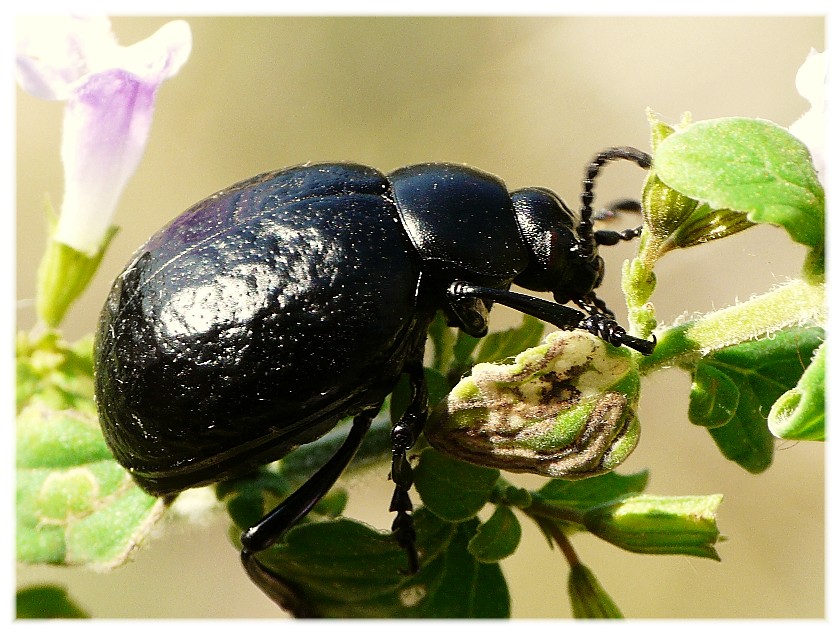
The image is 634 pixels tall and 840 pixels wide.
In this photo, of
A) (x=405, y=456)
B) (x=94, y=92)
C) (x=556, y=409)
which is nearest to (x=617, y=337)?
(x=556, y=409)

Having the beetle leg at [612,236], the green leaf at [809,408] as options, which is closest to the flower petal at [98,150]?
the beetle leg at [612,236]

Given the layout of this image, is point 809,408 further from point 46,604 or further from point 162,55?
point 46,604

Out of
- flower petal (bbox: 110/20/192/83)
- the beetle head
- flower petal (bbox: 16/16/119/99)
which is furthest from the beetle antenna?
flower petal (bbox: 16/16/119/99)

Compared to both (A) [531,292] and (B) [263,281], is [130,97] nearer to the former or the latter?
(B) [263,281]

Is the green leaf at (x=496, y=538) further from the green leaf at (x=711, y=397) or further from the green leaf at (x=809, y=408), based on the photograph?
Result: the green leaf at (x=809, y=408)

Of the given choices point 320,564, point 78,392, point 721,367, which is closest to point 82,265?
point 78,392

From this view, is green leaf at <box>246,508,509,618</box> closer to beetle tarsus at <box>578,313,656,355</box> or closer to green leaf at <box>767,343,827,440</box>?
beetle tarsus at <box>578,313,656,355</box>
